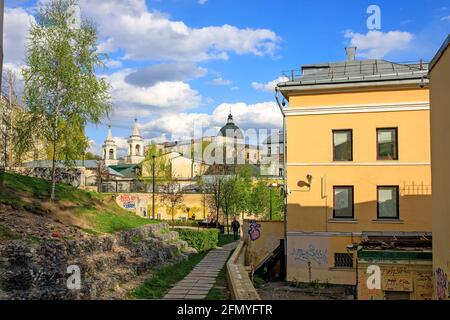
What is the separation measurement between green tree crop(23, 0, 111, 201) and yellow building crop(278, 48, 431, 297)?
9.12 metres

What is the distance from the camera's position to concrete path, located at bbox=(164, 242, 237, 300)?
43.4 feet

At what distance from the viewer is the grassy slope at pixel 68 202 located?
15.6 m

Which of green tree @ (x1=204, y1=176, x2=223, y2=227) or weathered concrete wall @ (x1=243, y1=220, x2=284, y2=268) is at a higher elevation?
green tree @ (x1=204, y1=176, x2=223, y2=227)

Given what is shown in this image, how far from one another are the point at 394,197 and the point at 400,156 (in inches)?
76.3

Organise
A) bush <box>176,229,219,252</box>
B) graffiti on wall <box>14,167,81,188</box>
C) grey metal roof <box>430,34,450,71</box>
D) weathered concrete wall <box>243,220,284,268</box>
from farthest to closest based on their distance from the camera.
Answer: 1. bush <box>176,229,219,252</box>
2. graffiti on wall <box>14,167,81,188</box>
3. weathered concrete wall <box>243,220,284,268</box>
4. grey metal roof <box>430,34,450,71</box>

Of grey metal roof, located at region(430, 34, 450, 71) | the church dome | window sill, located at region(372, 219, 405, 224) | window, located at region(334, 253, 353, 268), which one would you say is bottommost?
window, located at region(334, 253, 353, 268)

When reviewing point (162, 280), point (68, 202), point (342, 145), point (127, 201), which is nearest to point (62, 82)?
point (68, 202)

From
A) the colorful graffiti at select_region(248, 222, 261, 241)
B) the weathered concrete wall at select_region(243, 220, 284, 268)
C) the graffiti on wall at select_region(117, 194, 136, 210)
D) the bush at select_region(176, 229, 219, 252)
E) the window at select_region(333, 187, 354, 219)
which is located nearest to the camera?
the window at select_region(333, 187, 354, 219)

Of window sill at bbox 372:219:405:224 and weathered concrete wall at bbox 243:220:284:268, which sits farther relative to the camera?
weathered concrete wall at bbox 243:220:284:268

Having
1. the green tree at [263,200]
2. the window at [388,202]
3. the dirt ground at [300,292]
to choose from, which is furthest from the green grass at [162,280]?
the green tree at [263,200]

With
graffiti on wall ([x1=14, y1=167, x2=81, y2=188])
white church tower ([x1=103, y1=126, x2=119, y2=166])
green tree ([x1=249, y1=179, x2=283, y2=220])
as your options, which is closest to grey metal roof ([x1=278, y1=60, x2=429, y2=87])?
graffiti on wall ([x1=14, y1=167, x2=81, y2=188])

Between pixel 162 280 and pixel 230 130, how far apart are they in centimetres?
9769

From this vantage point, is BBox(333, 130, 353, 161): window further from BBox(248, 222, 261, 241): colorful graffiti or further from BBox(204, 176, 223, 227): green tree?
BBox(204, 176, 223, 227): green tree
